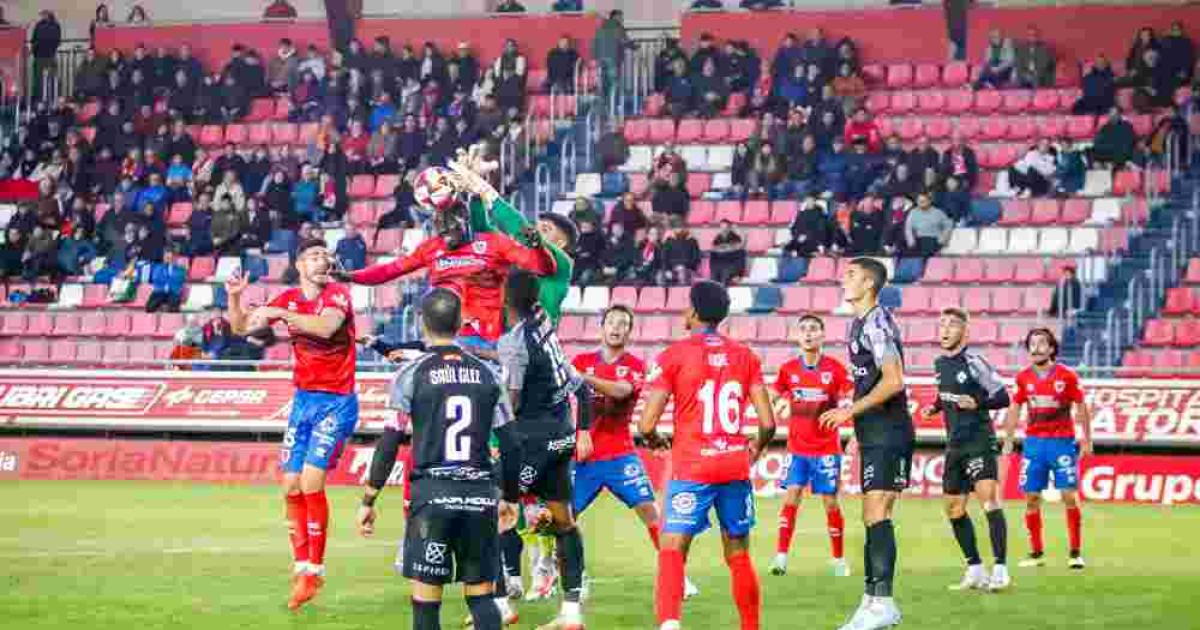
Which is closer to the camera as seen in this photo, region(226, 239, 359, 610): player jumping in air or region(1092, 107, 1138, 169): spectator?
region(226, 239, 359, 610): player jumping in air

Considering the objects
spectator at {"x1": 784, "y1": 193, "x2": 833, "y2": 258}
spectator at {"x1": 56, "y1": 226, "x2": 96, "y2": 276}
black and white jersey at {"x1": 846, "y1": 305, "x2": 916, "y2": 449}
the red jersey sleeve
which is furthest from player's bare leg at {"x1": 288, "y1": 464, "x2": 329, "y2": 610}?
spectator at {"x1": 56, "y1": 226, "x2": 96, "y2": 276}

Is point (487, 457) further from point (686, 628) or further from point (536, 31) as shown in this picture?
point (536, 31)

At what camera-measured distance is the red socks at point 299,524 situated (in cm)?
1533

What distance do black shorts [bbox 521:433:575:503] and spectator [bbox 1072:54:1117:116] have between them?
23.9m

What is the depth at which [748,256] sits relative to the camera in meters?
35.2

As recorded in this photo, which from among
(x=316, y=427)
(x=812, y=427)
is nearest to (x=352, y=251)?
(x=812, y=427)

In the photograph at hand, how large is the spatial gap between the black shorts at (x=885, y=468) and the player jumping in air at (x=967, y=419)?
2.63 meters

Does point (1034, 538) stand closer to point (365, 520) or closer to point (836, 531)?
point (836, 531)

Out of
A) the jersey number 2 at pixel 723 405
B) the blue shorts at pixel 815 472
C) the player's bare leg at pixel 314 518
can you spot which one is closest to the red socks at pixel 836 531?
the blue shorts at pixel 815 472

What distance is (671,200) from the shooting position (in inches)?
1401

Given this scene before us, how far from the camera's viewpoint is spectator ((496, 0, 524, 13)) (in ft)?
138

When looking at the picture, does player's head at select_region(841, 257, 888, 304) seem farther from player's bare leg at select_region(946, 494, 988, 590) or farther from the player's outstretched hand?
the player's outstretched hand

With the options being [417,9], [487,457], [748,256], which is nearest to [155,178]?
[417,9]

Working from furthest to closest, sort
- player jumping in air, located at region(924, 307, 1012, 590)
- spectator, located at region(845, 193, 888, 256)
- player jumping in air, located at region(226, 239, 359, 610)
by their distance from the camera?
spectator, located at region(845, 193, 888, 256)
player jumping in air, located at region(924, 307, 1012, 590)
player jumping in air, located at region(226, 239, 359, 610)
